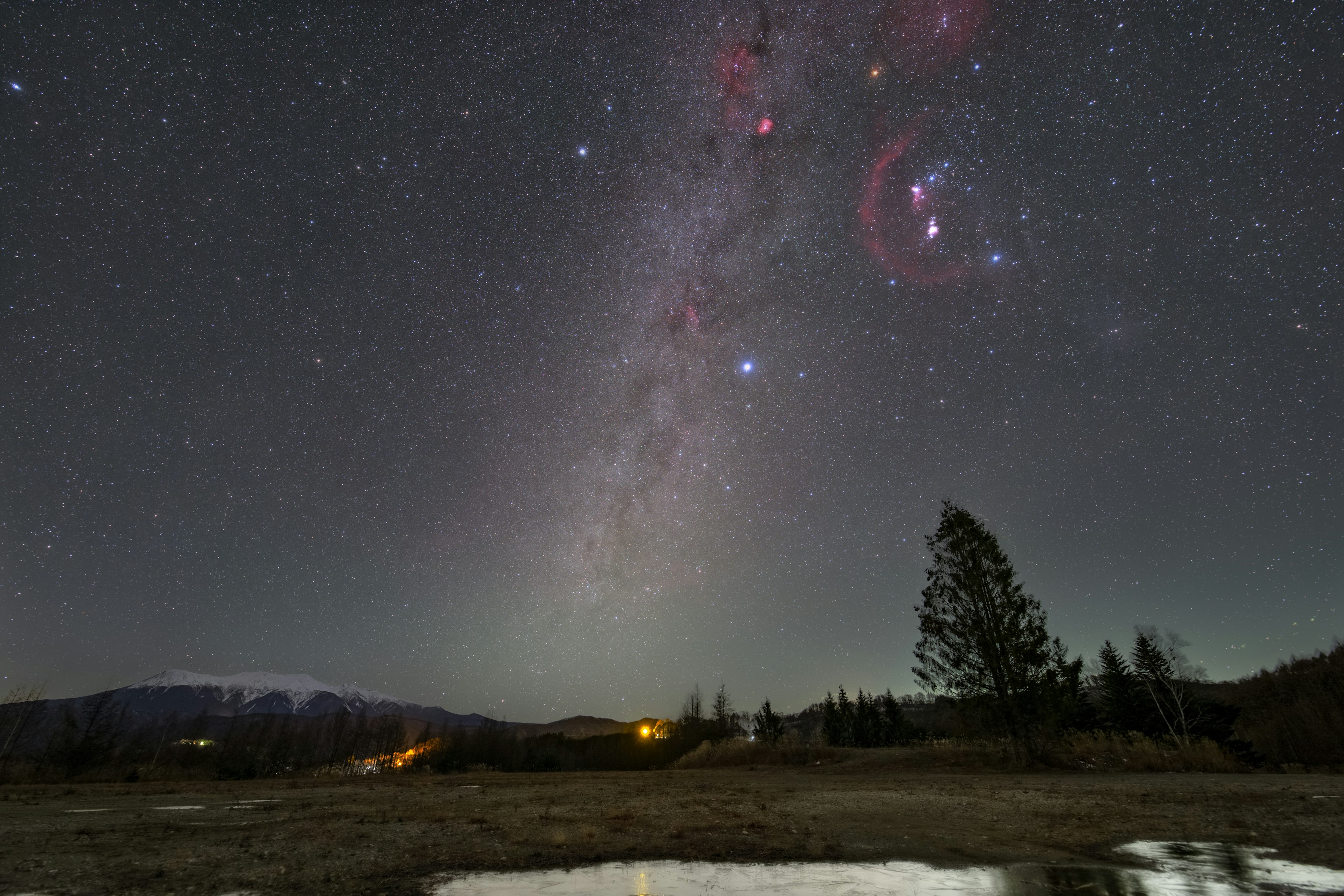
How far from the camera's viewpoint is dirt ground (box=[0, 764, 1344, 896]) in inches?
233

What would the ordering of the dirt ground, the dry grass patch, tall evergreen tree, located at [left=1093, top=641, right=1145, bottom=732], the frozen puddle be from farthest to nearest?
tall evergreen tree, located at [left=1093, top=641, right=1145, bottom=732] → the dry grass patch → the dirt ground → the frozen puddle

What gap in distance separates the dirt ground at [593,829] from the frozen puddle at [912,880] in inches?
16.1

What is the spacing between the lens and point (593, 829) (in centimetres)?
858

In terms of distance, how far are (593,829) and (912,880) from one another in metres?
5.01

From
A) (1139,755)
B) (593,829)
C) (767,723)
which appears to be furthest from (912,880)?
(767,723)

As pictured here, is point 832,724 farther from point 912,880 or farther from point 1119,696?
point 912,880

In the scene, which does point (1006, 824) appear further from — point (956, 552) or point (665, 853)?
point (956, 552)

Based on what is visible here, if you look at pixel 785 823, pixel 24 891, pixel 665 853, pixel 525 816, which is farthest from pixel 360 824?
pixel 785 823

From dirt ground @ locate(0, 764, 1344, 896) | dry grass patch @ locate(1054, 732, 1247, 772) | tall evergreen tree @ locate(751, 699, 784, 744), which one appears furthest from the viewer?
tall evergreen tree @ locate(751, 699, 784, 744)

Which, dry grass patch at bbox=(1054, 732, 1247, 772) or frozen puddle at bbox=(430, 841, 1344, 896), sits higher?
frozen puddle at bbox=(430, 841, 1344, 896)

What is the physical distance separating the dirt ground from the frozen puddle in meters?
0.41

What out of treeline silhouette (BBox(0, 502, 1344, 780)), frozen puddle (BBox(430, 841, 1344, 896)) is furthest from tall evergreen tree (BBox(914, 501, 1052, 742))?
frozen puddle (BBox(430, 841, 1344, 896))

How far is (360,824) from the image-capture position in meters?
9.23

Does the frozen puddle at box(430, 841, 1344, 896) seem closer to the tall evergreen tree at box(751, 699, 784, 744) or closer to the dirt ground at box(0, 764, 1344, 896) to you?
the dirt ground at box(0, 764, 1344, 896)
